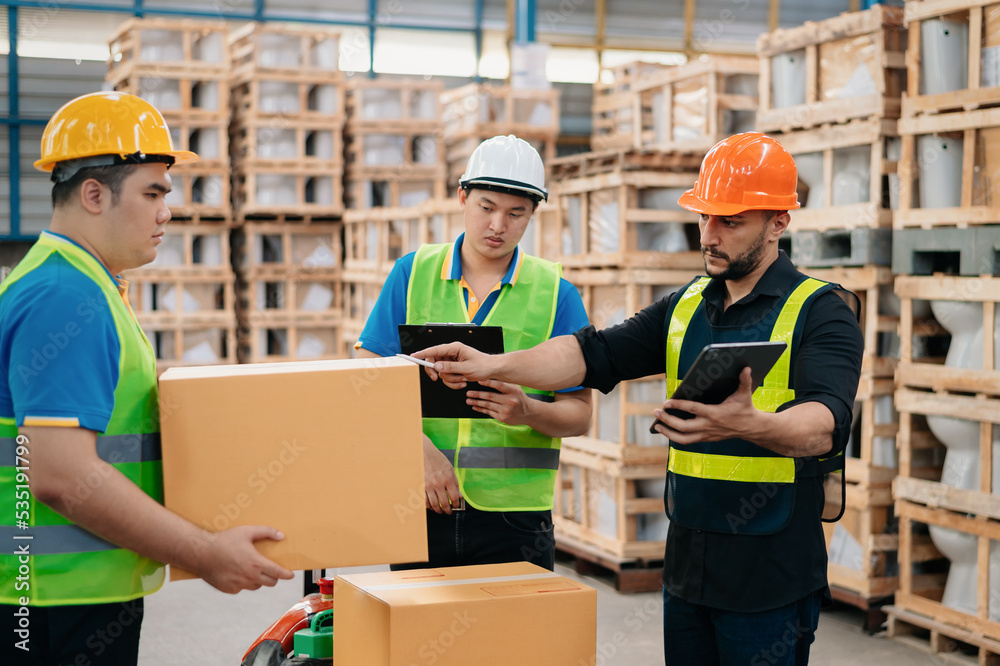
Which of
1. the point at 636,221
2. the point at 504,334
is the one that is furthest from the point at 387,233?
the point at 504,334

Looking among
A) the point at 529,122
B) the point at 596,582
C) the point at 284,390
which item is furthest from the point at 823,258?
the point at 529,122

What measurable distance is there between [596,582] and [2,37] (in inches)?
507

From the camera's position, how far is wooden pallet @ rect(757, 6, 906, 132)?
4.97m

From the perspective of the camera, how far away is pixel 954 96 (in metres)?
4.59

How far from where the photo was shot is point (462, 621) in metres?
2.07

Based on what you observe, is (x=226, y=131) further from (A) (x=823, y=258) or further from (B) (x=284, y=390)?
(B) (x=284, y=390)

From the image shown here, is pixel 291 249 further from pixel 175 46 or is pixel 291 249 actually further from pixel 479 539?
pixel 479 539

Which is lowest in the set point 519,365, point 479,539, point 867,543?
point 867,543

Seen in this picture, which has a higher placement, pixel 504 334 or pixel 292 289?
pixel 292 289

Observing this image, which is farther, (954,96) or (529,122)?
(529,122)

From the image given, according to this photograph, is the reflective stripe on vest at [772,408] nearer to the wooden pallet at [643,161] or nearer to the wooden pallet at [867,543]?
the wooden pallet at [867,543]

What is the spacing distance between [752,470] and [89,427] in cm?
152

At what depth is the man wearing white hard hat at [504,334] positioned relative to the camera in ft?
9.32

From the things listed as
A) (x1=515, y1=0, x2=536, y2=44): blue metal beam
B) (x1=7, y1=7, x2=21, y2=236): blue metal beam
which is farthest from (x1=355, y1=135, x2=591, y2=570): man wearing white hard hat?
(x1=7, y1=7, x2=21, y2=236): blue metal beam
